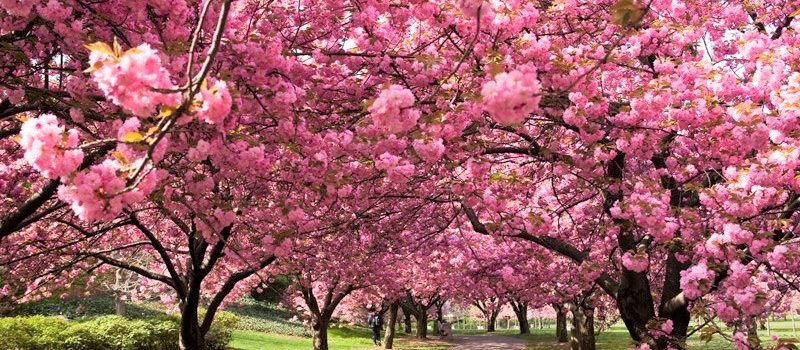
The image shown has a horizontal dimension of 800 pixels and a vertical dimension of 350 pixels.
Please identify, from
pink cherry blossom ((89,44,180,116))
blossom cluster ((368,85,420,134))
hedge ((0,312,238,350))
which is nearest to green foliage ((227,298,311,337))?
hedge ((0,312,238,350))

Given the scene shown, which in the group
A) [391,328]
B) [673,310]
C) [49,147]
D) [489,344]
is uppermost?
[49,147]

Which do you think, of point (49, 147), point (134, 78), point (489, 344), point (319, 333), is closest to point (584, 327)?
point (319, 333)

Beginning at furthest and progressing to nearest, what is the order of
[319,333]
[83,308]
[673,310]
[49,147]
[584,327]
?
[83,308]
[584,327]
[319,333]
[673,310]
[49,147]

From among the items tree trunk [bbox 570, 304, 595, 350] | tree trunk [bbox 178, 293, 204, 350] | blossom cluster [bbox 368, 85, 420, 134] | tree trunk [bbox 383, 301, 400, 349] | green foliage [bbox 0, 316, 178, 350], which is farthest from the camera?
tree trunk [bbox 383, 301, 400, 349]

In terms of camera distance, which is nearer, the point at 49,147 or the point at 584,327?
the point at 49,147

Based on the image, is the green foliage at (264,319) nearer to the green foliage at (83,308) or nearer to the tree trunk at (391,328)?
the green foliage at (83,308)

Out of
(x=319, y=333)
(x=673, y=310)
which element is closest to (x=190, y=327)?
(x=673, y=310)

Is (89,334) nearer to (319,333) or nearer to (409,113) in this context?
(319,333)

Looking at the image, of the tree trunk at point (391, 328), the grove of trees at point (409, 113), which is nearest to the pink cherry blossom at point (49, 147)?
the grove of trees at point (409, 113)

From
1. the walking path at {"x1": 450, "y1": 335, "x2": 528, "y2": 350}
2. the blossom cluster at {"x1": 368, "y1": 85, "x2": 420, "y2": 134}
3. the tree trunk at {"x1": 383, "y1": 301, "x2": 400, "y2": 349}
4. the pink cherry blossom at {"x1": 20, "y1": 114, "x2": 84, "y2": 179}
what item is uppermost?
the blossom cluster at {"x1": 368, "y1": 85, "x2": 420, "y2": 134}

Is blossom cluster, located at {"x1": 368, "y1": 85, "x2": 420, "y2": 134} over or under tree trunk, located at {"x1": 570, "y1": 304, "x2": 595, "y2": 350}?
over

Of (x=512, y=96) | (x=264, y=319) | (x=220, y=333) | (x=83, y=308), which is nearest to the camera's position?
(x=512, y=96)

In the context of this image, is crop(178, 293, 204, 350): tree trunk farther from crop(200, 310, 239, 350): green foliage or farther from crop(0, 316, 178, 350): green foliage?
crop(200, 310, 239, 350): green foliage

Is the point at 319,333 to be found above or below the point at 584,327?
above
